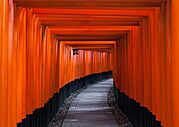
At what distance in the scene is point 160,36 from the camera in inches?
337

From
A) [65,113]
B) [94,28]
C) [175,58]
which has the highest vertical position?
[94,28]

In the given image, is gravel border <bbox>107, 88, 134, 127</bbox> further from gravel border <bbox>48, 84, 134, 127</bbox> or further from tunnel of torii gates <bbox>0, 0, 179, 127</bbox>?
tunnel of torii gates <bbox>0, 0, 179, 127</bbox>

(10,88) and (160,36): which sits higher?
(160,36)

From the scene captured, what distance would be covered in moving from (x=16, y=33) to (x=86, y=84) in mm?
29935

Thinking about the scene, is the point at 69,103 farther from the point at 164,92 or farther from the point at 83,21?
the point at 164,92

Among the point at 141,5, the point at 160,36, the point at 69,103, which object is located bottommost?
the point at 69,103

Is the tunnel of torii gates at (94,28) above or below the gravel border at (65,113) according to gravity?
above

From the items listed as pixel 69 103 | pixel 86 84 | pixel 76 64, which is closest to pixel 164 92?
pixel 69 103

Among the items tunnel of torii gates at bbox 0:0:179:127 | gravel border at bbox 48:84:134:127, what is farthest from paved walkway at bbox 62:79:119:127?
tunnel of torii gates at bbox 0:0:179:127

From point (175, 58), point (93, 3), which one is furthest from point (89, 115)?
point (175, 58)

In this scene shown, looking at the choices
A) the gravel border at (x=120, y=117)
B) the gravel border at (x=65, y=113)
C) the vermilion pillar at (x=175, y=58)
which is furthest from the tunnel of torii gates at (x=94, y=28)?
the gravel border at (x=65, y=113)

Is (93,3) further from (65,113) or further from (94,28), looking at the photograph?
(65,113)

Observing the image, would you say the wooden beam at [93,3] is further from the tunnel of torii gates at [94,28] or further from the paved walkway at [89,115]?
the paved walkway at [89,115]

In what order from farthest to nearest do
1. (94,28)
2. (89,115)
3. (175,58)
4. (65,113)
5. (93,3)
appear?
(65,113), (89,115), (94,28), (93,3), (175,58)
